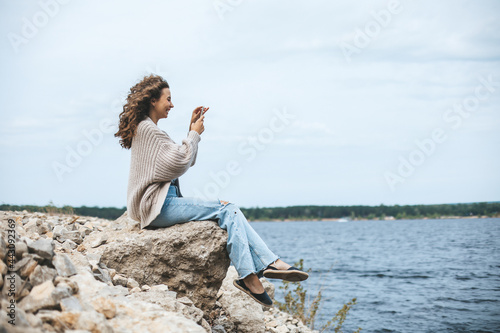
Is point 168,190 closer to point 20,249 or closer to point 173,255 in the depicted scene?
point 173,255

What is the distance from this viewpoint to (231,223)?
551 cm

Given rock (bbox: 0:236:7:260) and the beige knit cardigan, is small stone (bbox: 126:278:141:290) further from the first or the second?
rock (bbox: 0:236:7:260)

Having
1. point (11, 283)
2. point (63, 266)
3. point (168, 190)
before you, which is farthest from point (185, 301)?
point (11, 283)

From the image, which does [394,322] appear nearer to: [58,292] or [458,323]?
[458,323]

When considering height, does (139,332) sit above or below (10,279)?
below

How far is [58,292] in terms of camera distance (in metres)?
3.68

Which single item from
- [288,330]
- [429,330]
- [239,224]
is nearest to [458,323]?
[429,330]

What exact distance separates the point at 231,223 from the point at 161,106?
1707 millimetres

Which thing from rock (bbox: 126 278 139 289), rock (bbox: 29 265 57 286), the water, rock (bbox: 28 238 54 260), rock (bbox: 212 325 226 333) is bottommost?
the water

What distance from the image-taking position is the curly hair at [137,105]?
18.7ft

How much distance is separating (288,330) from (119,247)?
372cm

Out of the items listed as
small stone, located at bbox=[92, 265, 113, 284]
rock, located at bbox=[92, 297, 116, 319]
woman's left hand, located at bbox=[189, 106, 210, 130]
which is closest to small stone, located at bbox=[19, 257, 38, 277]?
rock, located at bbox=[92, 297, 116, 319]

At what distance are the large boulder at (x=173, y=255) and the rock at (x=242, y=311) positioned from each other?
1.26 meters

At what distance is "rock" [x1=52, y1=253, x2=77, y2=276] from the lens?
4293 millimetres
